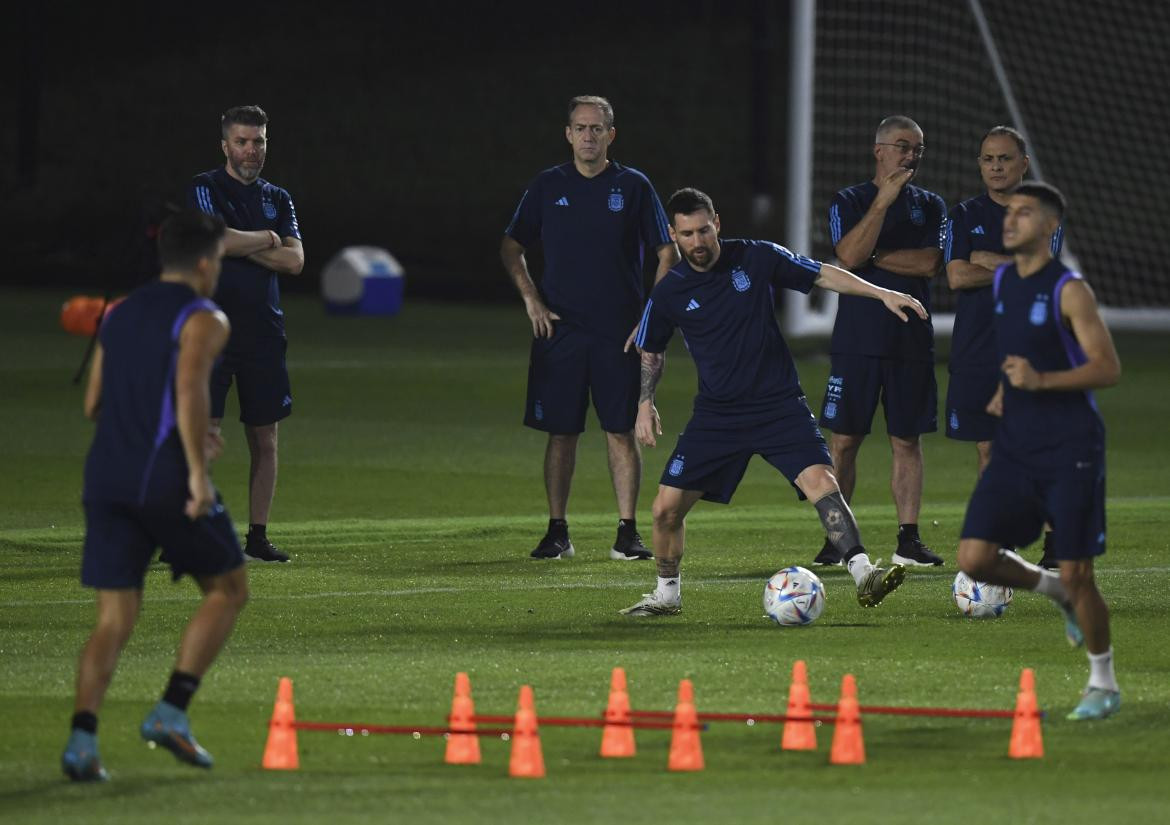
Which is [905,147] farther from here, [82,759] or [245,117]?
[82,759]

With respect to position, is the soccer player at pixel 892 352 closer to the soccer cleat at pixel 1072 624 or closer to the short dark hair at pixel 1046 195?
the soccer cleat at pixel 1072 624

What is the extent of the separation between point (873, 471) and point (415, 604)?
6815mm

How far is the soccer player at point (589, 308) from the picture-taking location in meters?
12.1

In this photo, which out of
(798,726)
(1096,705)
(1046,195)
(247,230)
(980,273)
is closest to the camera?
(798,726)

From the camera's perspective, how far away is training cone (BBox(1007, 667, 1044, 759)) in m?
7.01

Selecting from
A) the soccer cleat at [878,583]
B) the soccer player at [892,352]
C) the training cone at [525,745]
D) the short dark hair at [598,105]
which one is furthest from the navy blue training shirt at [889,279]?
the training cone at [525,745]

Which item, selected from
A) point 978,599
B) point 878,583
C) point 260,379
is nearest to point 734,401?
point 878,583

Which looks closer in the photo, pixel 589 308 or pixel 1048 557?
pixel 1048 557

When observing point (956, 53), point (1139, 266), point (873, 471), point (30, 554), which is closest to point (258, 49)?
point (956, 53)

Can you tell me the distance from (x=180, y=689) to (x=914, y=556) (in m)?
5.68

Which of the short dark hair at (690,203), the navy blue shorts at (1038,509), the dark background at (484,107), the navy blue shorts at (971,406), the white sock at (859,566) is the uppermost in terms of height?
the dark background at (484,107)

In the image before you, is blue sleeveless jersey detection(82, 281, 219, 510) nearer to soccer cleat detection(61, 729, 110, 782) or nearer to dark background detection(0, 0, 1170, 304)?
soccer cleat detection(61, 729, 110, 782)

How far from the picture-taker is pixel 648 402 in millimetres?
10148

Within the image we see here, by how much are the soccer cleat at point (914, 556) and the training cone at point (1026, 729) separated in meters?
4.67
